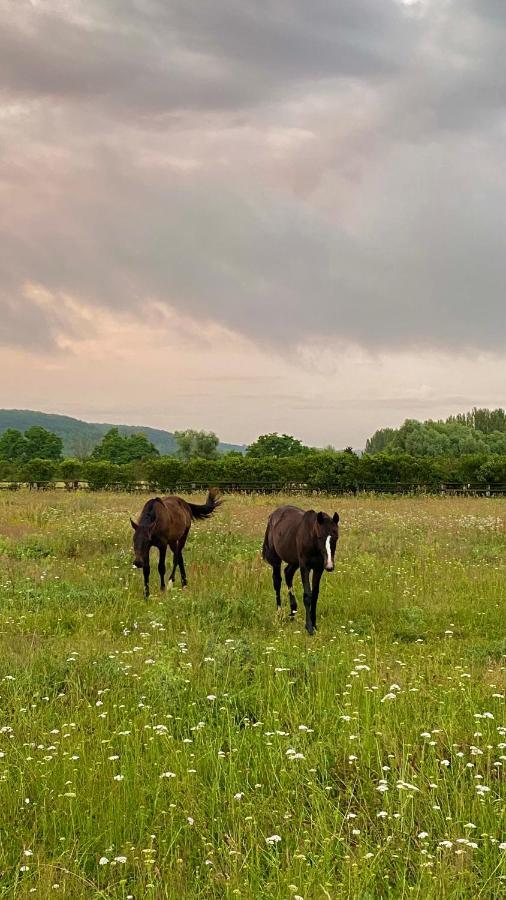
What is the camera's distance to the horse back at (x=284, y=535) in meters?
12.9

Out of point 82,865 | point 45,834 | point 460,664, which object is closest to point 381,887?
point 82,865

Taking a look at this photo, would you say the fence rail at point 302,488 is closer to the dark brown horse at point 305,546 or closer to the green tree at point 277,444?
the dark brown horse at point 305,546

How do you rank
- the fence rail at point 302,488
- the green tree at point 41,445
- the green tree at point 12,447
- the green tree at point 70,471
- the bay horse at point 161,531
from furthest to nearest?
the green tree at point 12,447, the green tree at point 41,445, the green tree at point 70,471, the fence rail at point 302,488, the bay horse at point 161,531

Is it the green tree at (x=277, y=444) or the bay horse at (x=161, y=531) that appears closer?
the bay horse at (x=161, y=531)

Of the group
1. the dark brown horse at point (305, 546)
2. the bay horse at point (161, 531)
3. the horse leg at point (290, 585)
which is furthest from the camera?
the bay horse at point (161, 531)

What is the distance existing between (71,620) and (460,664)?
6.56 m

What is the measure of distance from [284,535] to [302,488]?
1457 inches

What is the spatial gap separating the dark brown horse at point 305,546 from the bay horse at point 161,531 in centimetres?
263

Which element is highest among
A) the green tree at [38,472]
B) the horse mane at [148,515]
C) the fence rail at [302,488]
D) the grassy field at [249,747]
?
the green tree at [38,472]

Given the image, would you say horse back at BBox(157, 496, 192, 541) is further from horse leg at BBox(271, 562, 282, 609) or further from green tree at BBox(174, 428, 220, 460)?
green tree at BBox(174, 428, 220, 460)

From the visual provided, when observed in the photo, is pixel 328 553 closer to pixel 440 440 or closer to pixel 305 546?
pixel 305 546

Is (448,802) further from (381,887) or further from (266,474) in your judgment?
(266,474)

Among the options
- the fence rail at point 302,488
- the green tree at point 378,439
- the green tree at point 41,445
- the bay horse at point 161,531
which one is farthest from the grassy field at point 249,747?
the green tree at point 378,439

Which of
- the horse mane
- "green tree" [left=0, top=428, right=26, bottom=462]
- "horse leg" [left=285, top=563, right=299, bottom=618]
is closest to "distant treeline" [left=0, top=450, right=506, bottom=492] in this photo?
the horse mane
